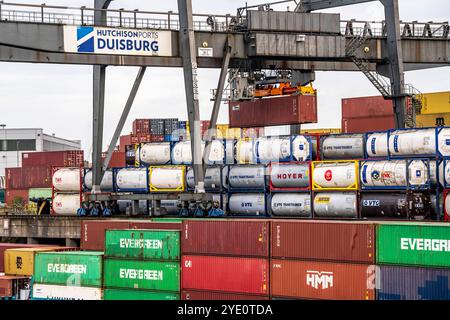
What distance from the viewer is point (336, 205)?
49.5 m

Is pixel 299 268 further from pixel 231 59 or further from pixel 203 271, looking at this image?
pixel 231 59

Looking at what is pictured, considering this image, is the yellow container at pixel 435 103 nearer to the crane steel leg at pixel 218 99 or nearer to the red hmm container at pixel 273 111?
the red hmm container at pixel 273 111

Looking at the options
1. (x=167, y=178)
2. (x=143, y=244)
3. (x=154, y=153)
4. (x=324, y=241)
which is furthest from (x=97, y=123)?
(x=324, y=241)

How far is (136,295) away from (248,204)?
679 inches

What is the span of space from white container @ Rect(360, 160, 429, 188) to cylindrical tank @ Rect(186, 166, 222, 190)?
10.8 metres

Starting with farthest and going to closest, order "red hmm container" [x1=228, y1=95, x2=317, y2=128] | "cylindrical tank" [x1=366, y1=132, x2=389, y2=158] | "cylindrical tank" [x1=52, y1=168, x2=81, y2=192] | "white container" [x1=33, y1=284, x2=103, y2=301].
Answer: "cylindrical tank" [x1=52, y1=168, x2=81, y2=192], "red hmm container" [x1=228, y1=95, x2=317, y2=128], "cylindrical tank" [x1=366, y1=132, x2=389, y2=158], "white container" [x1=33, y1=284, x2=103, y2=301]

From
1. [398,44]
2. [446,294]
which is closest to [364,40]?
[398,44]

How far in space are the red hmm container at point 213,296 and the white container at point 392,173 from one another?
1518cm

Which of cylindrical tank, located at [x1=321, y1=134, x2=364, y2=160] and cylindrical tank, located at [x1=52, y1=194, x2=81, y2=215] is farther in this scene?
cylindrical tank, located at [x1=52, y1=194, x2=81, y2=215]

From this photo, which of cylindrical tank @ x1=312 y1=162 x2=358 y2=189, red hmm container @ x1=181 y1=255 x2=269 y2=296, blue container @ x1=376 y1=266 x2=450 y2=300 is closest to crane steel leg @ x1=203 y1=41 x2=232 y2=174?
cylindrical tank @ x1=312 y1=162 x2=358 y2=189

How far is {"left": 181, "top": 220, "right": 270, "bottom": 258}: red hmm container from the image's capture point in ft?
114

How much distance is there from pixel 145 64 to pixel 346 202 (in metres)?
14.8

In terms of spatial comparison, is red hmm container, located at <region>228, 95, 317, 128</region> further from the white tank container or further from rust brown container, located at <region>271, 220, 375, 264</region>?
rust brown container, located at <region>271, 220, 375, 264</region>

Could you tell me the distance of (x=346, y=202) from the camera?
49000mm
